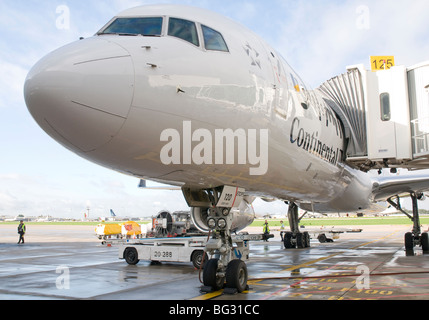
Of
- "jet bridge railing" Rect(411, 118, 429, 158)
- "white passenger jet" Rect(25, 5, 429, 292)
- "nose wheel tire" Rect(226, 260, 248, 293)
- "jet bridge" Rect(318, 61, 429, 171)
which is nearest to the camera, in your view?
"white passenger jet" Rect(25, 5, 429, 292)

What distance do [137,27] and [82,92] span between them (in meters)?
1.56

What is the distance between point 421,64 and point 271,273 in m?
6.58

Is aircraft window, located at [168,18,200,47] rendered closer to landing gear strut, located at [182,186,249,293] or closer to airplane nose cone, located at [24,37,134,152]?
airplane nose cone, located at [24,37,134,152]

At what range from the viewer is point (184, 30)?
529cm

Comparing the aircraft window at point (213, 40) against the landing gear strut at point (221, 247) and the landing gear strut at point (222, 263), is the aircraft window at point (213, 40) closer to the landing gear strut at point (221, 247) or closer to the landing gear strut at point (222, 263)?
the landing gear strut at point (221, 247)

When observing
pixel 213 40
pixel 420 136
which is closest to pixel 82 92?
pixel 213 40

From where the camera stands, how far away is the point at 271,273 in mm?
10000

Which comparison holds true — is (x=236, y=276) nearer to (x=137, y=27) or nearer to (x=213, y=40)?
(x=213, y=40)

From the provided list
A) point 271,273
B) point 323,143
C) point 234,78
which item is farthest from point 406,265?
point 234,78

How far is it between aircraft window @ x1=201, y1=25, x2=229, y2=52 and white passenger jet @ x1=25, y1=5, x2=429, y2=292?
2 cm

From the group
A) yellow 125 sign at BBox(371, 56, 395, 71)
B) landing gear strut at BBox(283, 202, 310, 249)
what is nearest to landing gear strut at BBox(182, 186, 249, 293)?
yellow 125 sign at BBox(371, 56, 395, 71)

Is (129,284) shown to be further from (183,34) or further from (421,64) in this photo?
(421,64)

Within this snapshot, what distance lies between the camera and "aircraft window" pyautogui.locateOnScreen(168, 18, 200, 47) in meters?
5.17

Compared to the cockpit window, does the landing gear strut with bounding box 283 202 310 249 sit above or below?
below
